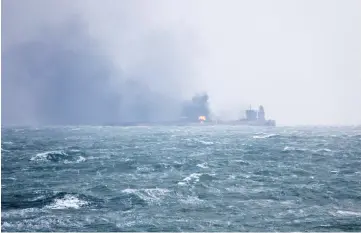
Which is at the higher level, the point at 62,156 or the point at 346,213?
the point at 62,156

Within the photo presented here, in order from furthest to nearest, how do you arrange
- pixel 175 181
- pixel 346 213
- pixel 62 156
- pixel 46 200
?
1. pixel 62 156
2. pixel 175 181
3. pixel 46 200
4. pixel 346 213

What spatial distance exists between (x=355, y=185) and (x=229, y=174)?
309 centimetres

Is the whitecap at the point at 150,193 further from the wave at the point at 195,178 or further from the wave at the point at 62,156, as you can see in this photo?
the wave at the point at 62,156

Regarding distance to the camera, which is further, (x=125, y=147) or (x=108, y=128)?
(x=108, y=128)

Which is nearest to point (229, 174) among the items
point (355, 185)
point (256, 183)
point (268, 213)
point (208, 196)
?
point (256, 183)

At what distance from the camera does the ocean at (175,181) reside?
575 centimetres

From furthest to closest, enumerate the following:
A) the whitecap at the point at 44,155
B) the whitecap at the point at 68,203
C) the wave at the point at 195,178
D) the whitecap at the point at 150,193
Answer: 1. the whitecap at the point at 44,155
2. the wave at the point at 195,178
3. the whitecap at the point at 150,193
4. the whitecap at the point at 68,203

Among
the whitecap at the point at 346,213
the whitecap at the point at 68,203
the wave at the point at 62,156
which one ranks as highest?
the wave at the point at 62,156

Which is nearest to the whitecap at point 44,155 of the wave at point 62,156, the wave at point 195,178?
the wave at point 62,156

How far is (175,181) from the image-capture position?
7270 mm

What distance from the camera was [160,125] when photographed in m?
11.0

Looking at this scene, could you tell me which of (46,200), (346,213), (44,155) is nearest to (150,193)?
(46,200)

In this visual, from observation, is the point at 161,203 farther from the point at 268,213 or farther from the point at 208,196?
the point at 268,213

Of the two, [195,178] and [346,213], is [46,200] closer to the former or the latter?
[195,178]
